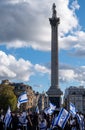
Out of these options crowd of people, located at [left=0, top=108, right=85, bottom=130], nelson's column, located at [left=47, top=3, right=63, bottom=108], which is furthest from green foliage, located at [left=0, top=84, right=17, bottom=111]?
crowd of people, located at [left=0, top=108, right=85, bottom=130]

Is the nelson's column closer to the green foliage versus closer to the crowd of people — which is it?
the green foliage

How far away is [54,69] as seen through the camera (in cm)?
10062

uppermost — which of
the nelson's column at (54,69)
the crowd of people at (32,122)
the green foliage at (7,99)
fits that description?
the nelson's column at (54,69)

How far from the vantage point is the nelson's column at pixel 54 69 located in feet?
320

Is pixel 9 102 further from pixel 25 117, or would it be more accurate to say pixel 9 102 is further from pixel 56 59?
pixel 25 117

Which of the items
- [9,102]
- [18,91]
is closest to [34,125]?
[9,102]

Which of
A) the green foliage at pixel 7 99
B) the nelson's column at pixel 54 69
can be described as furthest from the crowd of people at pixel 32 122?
the nelson's column at pixel 54 69

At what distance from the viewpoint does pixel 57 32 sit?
10438 cm

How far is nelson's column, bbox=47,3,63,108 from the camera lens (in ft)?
320

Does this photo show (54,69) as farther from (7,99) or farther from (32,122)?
(32,122)

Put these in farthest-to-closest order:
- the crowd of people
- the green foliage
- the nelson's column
Answer: the nelson's column → the green foliage → the crowd of people

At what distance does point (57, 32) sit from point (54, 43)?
3294 mm

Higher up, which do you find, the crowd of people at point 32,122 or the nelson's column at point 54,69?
the nelson's column at point 54,69

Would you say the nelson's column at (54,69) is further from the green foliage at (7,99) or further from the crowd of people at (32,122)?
the crowd of people at (32,122)
